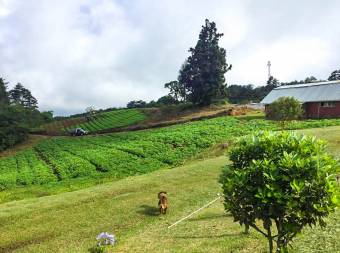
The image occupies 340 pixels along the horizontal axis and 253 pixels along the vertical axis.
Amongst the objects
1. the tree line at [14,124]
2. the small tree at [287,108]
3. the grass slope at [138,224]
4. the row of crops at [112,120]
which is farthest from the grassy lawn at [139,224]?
the row of crops at [112,120]

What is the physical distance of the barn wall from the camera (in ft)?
187

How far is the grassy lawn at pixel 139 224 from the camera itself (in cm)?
1405

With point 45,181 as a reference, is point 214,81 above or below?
above

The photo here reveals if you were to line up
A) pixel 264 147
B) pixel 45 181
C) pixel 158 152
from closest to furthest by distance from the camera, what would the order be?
pixel 264 147 < pixel 45 181 < pixel 158 152

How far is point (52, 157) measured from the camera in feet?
168

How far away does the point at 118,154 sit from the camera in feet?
149

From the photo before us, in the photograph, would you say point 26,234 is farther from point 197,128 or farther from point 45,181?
point 197,128

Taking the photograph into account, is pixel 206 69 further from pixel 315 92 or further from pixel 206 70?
pixel 315 92

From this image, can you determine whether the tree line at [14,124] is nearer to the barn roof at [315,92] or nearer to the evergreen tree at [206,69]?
the evergreen tree at [206,69]

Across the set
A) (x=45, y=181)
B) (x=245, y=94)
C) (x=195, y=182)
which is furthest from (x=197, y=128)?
(x=245, y=94)

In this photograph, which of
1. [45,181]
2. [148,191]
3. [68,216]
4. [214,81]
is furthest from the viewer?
[214,81]

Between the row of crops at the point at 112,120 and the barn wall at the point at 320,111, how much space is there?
33.1 m

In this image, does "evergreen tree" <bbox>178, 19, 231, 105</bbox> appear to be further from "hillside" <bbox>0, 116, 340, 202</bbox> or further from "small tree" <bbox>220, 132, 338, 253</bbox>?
"small tree" <bbox>220, 132, 338, 253</bbox>

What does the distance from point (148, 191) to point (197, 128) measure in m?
31.0
